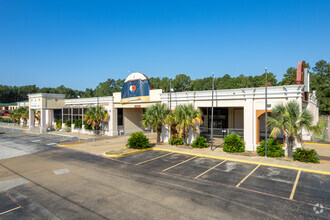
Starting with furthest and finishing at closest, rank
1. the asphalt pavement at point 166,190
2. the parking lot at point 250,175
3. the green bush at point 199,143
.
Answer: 1. the green bush at point 199,143
2. the parking lot at point 250,175
3. the asphalt pavement at point 166,190

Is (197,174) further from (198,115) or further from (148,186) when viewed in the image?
(198,115)

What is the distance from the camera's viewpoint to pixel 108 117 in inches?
1321

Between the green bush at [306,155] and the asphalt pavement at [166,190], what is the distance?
278cm

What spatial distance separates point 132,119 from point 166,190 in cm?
2600

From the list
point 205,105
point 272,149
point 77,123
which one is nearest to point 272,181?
point 272,149

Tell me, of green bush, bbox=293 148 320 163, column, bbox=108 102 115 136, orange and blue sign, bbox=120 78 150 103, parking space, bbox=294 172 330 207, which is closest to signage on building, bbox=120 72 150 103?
orange and blue sign, bbox=120 78 150 103

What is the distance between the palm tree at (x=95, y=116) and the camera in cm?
3272

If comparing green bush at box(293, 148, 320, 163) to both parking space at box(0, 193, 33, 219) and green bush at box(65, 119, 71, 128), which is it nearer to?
parking space at box(0, 193, 33, 219)

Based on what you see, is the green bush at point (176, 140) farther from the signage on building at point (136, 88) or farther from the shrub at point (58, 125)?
the shrub at point (58, 125)

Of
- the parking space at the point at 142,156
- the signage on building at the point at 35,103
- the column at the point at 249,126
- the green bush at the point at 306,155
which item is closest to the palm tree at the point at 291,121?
the green bush at the point at 306,155

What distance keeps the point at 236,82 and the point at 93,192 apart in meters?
89.3

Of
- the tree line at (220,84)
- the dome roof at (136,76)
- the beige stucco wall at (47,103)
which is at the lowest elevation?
the beige stucco wall at (47,103)

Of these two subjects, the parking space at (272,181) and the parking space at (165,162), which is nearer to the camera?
the parking space at (272,181)

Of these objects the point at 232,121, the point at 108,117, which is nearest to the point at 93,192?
the point at 108,117
